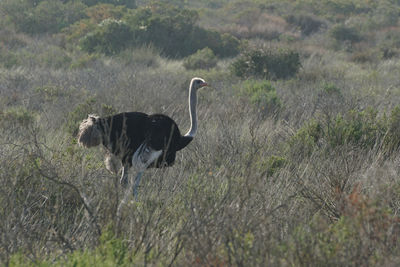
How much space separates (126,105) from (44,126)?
1.36 meters

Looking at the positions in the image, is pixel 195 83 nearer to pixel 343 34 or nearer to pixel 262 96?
pixel 262 96

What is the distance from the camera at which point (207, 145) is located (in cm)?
555

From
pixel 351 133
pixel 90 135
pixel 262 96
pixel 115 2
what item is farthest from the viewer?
pixel 115 2

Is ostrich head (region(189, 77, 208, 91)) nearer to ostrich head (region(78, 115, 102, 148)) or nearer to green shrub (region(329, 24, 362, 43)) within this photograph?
ostrich head (region(78, 115, 102, 148))

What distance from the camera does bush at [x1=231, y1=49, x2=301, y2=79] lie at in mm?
12344

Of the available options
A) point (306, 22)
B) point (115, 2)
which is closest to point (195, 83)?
point (306, 22)

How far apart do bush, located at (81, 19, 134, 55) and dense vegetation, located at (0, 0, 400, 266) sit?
45 mm

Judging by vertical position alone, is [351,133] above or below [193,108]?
below

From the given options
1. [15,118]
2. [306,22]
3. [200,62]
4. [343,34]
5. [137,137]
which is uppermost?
[137,137]

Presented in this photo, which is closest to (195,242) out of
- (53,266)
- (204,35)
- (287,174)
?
(53,266)

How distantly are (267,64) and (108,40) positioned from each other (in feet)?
16.8

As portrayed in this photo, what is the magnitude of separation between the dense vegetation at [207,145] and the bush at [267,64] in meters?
0.03

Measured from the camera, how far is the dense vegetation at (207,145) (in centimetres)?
288

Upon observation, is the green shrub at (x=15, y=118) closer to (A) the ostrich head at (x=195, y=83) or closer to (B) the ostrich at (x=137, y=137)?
(A) the ostrich head at (x=195, y=83)
